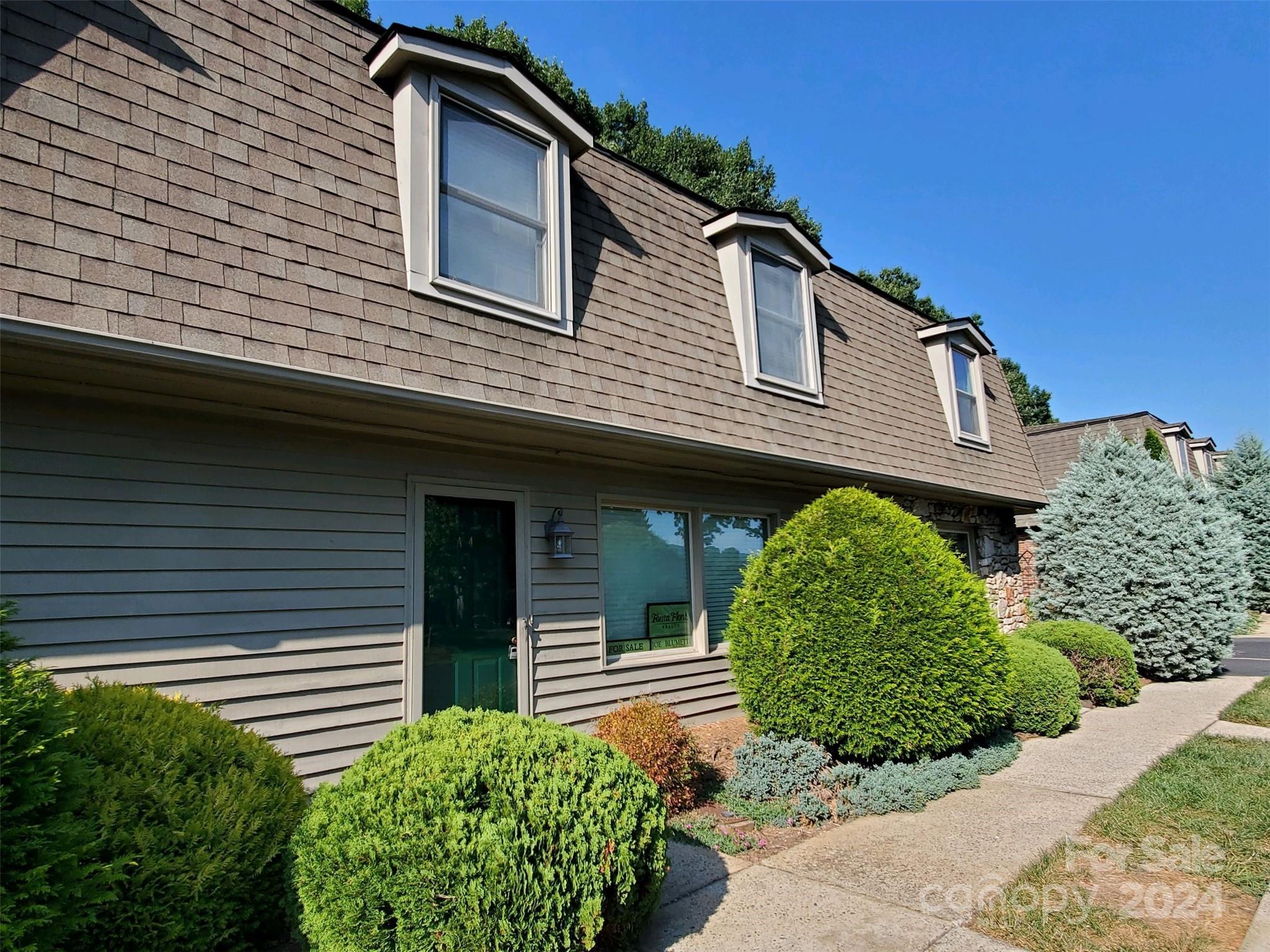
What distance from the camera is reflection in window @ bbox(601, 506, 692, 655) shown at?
679 cm

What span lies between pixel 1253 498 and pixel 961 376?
18.5 metres

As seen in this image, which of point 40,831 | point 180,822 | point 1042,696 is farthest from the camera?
point 1042,696

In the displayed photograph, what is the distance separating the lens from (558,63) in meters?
19.0

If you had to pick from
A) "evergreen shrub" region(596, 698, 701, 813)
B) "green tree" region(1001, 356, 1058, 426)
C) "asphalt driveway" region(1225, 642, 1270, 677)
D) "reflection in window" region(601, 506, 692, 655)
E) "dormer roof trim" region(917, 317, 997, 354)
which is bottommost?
"asphalt driveway" region(1225, 642, 1270, 677)

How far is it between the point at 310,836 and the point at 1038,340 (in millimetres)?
22608

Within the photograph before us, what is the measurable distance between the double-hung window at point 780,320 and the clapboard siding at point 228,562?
3.50m

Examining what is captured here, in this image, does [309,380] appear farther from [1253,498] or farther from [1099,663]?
[1253,498]

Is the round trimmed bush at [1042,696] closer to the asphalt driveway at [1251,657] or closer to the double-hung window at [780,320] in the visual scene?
the double-hung window at [780,320]

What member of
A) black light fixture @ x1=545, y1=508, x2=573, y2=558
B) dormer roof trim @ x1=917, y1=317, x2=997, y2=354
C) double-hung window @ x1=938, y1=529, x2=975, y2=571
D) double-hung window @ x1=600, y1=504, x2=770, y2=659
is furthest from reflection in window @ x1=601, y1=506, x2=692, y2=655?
double-hung window @ x1=938, y1=529, x2=975, y2=571

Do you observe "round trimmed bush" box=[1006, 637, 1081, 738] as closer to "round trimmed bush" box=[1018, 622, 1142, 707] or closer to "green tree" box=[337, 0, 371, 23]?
"round trimmed bush" box=[1018, 622, 1142, 707]

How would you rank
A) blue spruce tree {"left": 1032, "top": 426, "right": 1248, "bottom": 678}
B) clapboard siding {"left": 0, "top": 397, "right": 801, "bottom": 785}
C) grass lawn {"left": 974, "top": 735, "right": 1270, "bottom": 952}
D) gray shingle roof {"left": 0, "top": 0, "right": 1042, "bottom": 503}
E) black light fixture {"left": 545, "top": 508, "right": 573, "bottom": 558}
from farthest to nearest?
blue spruce tree {"left": 1032, "top": 426, "right": 1248, "bottom": 678}
black light fixture {"left": 545, "top": 508, "right": 573, "bottom": 558}
clapboard siding {"left": 0, "top": 397, "right": 801, "bottom": 785}
gray shingle roof {"left": 0, "top": 0, "right": 1042, "bottom": 503}
grass lawn {"left": 974, "top": 735, "right": 1270, "bottom": 952}

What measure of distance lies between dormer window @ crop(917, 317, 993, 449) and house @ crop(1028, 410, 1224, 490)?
10.5 m

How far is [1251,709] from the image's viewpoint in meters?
7.73

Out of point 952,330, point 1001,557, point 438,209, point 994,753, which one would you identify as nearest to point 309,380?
point 438,209
